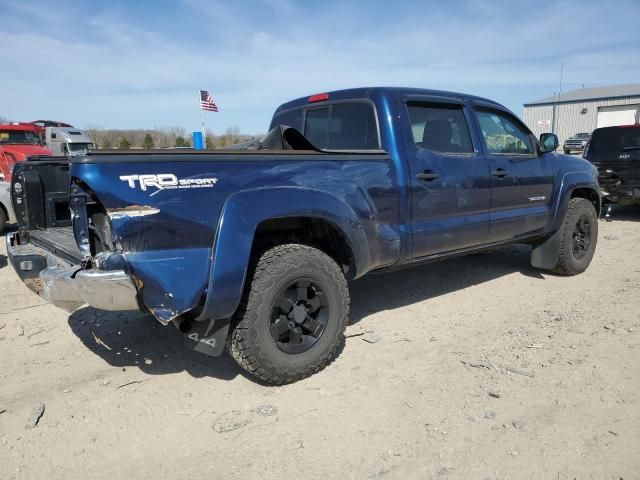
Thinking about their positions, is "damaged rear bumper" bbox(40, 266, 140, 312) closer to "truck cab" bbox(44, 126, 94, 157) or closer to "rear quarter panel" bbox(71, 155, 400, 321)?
"rear quarter panel" bbox(71, 155, 400, 321)

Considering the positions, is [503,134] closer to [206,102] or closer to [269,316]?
[269,316]

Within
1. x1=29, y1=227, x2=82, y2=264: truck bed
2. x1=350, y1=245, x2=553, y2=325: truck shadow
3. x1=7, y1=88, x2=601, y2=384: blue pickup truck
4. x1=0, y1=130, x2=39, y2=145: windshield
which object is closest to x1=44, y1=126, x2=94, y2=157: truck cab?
x1=0, y1=130, x2=39, y2=145: windshield

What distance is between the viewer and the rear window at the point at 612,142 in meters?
9.27

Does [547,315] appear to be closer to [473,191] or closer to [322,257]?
[473,191]

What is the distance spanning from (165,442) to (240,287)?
90cm

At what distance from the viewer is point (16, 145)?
13.6m

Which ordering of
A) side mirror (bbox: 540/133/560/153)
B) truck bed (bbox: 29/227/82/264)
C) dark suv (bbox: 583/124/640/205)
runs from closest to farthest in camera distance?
truck bed (bbox: 29/227/82/264) < side mirror (bbox: 540/133/560/153) < dark suv (bbox: 583/124/640/205)

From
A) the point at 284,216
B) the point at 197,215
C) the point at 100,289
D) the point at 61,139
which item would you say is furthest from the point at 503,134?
the point at 61,139

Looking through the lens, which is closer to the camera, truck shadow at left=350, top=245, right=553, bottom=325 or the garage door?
truck shadow at left=350, top=245, right=553, bottom=325

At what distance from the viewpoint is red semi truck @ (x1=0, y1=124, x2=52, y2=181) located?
12.5 meters

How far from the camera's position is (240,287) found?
2709 mm

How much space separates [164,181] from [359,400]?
5.59ft

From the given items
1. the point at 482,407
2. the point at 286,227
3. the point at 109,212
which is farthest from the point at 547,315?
the point at 109,212

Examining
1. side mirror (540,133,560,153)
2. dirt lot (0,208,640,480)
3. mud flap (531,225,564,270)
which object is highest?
side mirror (540,133,560,153)
